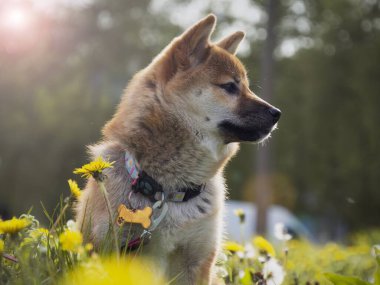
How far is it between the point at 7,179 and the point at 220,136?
1427 cm

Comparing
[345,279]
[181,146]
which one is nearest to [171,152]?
[181,146]

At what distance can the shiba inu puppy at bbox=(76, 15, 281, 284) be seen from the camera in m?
3.28

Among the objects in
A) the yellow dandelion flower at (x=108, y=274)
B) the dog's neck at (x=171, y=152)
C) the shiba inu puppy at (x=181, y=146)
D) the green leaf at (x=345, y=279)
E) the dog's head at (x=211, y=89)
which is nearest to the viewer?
the yellow dandelion flower at (x=108, y=274)

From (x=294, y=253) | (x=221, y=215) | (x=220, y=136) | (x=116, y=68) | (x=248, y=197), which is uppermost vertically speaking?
(x=220, y=136)

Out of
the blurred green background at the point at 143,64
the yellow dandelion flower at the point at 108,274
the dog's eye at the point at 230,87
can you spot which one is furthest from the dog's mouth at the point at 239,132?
the blurred green background at the point at 143,64

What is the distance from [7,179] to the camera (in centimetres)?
1686

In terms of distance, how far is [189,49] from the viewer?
4.02 m

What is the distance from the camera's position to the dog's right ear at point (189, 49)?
3.95 metres

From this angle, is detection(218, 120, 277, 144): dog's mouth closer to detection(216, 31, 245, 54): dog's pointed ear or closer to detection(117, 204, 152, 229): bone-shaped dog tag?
detection(216, 31, 245, 54): dog's pointed ear

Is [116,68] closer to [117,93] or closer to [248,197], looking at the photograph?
[117,93]

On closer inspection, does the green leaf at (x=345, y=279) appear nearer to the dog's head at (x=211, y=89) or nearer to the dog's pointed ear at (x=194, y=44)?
the dog's head at (x=211, y=89)

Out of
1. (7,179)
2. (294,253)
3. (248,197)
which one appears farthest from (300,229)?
(294,253)

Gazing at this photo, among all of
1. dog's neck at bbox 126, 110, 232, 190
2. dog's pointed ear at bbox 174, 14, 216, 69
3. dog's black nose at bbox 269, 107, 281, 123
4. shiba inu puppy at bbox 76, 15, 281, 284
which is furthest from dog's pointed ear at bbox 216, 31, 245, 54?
dog's neck at bbox 126, 110, 232, 190

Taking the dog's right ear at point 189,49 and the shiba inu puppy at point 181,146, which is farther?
the dog's right ear at point 189,49
